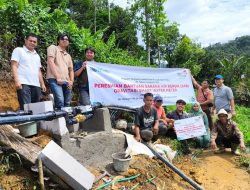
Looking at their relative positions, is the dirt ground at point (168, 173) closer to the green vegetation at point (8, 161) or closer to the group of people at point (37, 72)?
the green vegetation at point (8, 161)

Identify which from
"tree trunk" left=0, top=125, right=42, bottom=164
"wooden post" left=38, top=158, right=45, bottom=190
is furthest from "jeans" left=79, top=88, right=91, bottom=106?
"wooden post" left=38, top=158, right=45, bottom=190

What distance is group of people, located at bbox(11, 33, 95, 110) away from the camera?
495cm

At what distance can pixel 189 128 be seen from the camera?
22.0 ft

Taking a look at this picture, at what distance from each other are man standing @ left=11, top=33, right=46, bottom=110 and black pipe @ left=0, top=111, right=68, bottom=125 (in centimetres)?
81

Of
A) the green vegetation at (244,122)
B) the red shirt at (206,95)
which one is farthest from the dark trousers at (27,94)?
the green vegetation at (244,122)

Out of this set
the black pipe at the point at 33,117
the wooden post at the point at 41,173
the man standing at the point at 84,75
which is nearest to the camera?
the black pipe at the point at 33,117

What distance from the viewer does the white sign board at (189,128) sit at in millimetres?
6633

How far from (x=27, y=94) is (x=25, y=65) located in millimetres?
458

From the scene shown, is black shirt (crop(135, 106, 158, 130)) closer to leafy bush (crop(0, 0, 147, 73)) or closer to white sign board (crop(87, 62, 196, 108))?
white sign board (crop(87, 62, 196, 108))

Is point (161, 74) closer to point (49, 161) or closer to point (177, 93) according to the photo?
point (177, 93)

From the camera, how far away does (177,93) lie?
27.1 ft

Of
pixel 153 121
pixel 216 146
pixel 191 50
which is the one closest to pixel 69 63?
pixel 153 121

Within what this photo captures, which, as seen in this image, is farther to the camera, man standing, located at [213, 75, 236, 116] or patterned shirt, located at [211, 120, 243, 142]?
man standing, located at [213, 75, 236, 116]

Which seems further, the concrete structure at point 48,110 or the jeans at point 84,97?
the jeans at point 84,97
